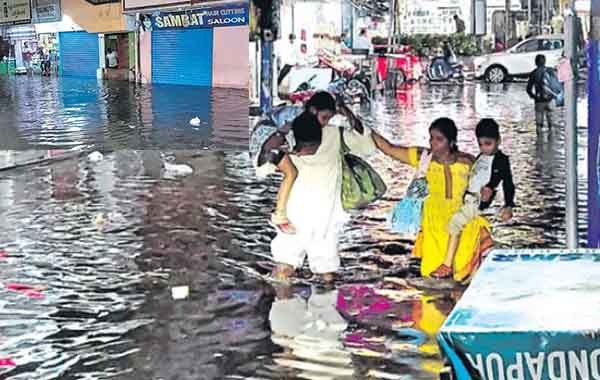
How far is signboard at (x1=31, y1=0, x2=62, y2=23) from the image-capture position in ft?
143

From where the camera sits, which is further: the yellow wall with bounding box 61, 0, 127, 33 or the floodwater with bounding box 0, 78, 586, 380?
the yellow wall with bounding box 61, 0, 127, 33

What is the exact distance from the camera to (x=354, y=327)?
17.5 ft

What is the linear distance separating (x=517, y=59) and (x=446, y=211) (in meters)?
6.97

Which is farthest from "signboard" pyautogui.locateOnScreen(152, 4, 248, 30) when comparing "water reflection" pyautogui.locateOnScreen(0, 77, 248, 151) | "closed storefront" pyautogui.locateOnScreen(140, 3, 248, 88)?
"water reflection" pyautogui.locateOnScreen(0, 77, 248, 151)

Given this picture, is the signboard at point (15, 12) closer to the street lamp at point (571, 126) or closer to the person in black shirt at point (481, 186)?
the person in black shirt at point (481, 186)

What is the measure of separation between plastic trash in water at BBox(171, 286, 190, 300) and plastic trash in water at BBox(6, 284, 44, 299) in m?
0.82

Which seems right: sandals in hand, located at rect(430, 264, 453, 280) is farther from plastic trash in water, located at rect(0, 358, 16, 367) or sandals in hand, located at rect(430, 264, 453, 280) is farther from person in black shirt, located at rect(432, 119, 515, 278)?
plastic trash in water, located at rect(0, 358, 16, 367)

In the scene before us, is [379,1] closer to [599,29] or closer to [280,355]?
[599,29]

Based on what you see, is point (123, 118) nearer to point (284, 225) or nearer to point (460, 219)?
point (284, 225)

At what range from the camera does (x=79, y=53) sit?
42.8 meters

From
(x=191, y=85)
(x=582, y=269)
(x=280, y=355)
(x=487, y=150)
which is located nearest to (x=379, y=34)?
(x=487, y=150)

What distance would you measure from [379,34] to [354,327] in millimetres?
3121

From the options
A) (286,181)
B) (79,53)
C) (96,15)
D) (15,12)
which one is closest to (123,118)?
(286,181)

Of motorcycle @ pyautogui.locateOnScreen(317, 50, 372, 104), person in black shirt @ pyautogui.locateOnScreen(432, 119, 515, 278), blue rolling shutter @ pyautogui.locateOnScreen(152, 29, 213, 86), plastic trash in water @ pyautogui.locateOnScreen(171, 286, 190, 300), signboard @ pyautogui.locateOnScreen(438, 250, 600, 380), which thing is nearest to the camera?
signboard @ pyautogui.locateOnScreen(438, 250, 600, 380)
